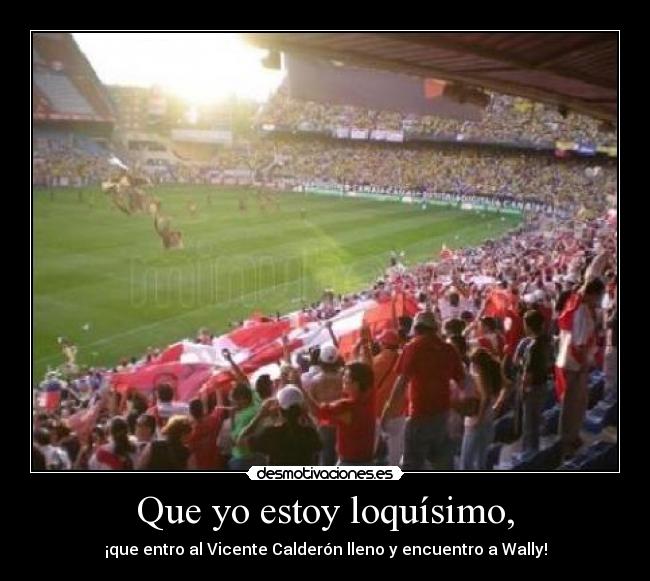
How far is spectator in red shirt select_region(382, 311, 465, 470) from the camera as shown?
5211mm

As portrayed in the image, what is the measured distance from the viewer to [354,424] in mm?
5008

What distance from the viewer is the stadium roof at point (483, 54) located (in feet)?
13.2

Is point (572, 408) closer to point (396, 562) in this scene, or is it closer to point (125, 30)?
point (396, 562)

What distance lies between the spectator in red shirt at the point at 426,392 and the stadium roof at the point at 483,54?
166 centimetres

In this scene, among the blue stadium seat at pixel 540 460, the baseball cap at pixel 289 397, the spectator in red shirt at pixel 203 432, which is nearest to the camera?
the baseball cap at pixel 289 397

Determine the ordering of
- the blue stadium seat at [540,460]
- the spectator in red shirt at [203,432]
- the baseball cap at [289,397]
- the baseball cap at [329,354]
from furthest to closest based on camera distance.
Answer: the baseball cap at [329,354]
the blue stadium seat at [540,460]
the spectator in red shirt at [203,432]
the baseball cap at [289,397]

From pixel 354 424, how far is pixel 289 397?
432 mm

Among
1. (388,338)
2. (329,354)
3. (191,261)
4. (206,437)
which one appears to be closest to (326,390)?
(329,354)

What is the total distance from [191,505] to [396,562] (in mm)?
1295

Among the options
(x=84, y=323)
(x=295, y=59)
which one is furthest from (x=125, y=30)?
(x=84, y=323)

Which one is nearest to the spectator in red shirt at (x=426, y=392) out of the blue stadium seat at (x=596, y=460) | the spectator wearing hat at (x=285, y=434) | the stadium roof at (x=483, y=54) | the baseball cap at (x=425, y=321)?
the baseball cap at (x=425, y=321)

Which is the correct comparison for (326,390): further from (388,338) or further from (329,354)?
(388,338)

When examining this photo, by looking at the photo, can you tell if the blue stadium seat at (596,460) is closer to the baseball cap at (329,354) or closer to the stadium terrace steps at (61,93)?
the baseball cap at (329,354)

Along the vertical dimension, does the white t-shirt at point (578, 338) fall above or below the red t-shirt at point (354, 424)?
above
